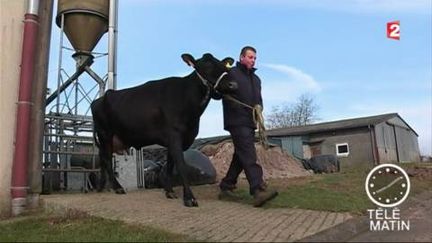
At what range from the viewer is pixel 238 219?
719 centimetres

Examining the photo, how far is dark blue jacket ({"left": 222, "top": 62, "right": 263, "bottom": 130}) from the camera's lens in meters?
8.66

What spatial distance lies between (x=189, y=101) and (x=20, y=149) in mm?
2875

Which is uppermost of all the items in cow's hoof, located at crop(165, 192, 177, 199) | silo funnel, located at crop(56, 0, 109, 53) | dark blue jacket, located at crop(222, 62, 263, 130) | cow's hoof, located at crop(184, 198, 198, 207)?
silo funnel, located at crop(56, 0, 109, 53)

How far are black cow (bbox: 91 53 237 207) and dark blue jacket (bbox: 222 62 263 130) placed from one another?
237 mm

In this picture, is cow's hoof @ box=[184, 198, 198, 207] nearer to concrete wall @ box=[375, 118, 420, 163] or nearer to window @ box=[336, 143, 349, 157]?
concrete wall @ box=[375, 118, 420, 163]

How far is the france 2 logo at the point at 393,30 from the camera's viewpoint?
39.0ft

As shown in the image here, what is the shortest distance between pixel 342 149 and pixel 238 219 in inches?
1641

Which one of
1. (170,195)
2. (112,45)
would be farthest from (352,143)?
(170,195)

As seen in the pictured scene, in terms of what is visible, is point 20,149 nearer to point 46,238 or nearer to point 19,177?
point 19,177

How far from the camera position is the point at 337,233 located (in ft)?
21.0

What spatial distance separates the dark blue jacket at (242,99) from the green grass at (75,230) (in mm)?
2709

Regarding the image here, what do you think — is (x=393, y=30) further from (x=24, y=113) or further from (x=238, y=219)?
(x=24, y=113)

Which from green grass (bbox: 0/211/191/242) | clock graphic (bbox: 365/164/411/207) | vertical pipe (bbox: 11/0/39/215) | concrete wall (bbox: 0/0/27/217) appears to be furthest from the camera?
concrete wall (bbox: 0/0/27/217)

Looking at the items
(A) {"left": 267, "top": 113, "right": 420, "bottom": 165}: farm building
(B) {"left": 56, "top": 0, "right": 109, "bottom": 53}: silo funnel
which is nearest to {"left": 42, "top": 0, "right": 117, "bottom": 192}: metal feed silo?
(B) {"left": 56, "top": 0, "right": 109, "bottom": 53}: silo funnel
